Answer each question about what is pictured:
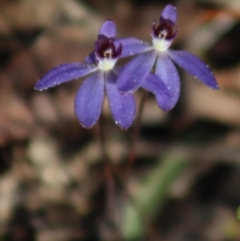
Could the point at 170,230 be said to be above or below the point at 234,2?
below

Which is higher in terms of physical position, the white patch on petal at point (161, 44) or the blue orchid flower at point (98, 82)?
the white patch on petal at point (161, 44)

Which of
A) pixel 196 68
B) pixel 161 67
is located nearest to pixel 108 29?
pixel 161 67

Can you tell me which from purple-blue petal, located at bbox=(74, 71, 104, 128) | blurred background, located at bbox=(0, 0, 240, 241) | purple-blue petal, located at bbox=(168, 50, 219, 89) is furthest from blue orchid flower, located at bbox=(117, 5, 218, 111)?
blurred background, located at bbox=(0, 0, 240, 241)

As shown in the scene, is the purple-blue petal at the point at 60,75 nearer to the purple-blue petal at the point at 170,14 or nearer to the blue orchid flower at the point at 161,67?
the blue orchid flower at the point at 161,67

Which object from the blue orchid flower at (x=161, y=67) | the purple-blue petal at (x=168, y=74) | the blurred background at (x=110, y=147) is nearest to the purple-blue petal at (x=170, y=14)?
the blue orchid flower at (x=161, y=67)

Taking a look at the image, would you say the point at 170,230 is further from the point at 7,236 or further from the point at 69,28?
the point at 69,28

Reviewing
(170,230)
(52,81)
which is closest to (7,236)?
(170,230)
